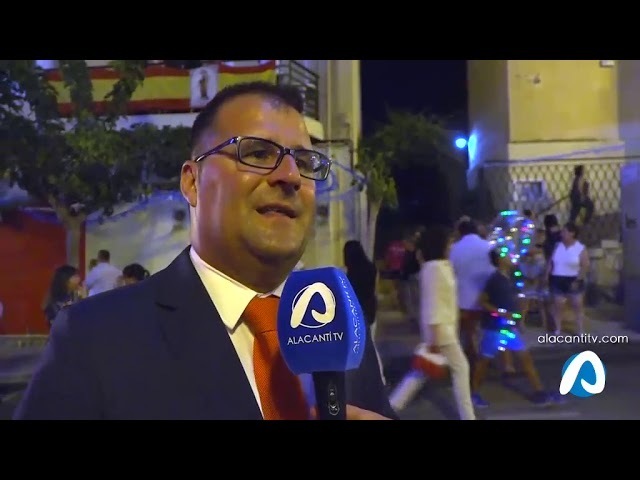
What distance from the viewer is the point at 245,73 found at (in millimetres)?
2221

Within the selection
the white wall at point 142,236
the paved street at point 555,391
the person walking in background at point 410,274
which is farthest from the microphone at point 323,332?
the paved street at point 555,391

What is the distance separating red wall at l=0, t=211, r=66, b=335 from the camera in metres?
2.28

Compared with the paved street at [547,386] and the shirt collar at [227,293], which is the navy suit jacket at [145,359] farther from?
the paved street at [547,386]

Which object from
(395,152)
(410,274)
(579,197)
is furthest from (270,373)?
(579,197)

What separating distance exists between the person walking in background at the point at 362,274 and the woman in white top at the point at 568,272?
60 centimetres

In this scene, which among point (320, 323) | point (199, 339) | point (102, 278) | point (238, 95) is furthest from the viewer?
point (102, 278)

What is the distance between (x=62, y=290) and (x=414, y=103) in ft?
4.31

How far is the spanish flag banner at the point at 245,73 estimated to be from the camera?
216cm

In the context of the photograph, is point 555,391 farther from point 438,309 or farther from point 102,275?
point 102,275
